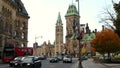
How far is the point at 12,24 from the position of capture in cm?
9506

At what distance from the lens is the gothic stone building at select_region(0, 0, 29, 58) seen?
276 ft

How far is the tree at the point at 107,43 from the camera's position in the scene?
7625 cm

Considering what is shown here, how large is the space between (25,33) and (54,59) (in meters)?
38.7

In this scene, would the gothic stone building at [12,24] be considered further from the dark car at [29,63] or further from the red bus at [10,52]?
the dark car at [29,63]

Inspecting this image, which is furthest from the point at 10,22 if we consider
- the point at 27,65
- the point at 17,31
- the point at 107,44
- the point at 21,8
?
the point at 27,65

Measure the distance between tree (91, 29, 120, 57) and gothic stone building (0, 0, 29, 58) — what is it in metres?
23.2

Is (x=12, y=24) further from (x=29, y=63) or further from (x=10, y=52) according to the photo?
(x=29, y=63)

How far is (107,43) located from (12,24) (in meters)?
30.9

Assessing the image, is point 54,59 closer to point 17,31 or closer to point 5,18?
point 5,18

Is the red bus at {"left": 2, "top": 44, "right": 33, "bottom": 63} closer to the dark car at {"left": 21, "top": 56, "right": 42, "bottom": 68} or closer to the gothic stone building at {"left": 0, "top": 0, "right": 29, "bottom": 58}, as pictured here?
the gothic stone building at {"left": 0, "top": 0, "right": 29, "bottom": 58}

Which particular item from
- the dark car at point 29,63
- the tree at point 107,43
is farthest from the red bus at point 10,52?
the dark car at point 29,63

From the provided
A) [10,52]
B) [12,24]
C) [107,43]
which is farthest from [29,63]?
[12,24]

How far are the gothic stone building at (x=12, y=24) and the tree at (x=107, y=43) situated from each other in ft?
76.0

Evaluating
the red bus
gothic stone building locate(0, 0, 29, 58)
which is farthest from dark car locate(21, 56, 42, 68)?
gothic stone building locate(0, 0, 29, 58)
